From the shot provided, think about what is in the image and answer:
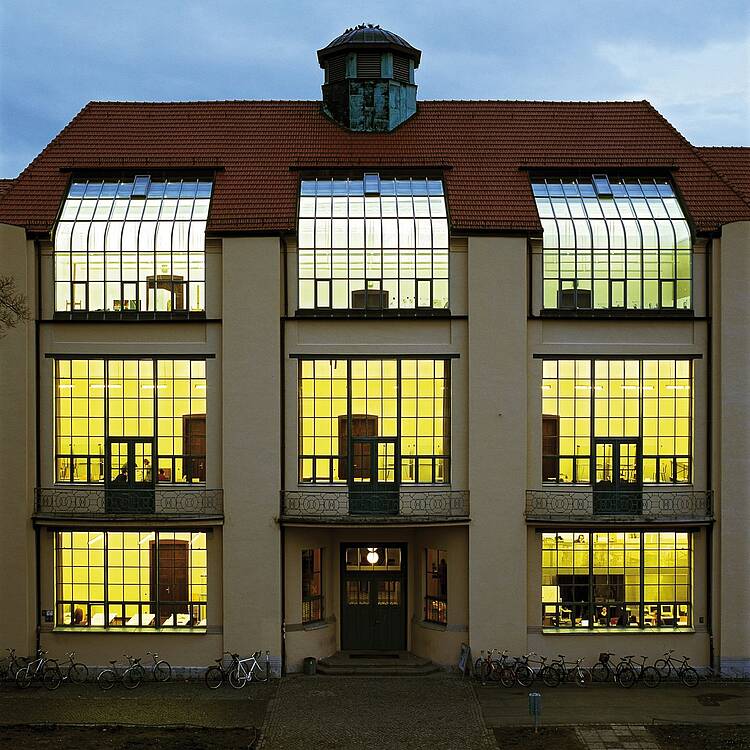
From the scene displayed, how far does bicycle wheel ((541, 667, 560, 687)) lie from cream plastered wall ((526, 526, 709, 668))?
27.8 inches

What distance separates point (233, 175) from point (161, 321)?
206 inches

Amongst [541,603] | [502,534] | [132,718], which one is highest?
[502,534]

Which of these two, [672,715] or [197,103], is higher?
[197,103]

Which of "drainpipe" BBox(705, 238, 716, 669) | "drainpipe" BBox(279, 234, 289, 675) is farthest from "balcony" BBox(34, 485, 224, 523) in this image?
"drainpipe" BBox(705, 238, 716, 669)

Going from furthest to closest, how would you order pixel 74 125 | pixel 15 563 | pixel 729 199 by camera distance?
1. pixel 74 125
2. pixel 729 199
3. pixel 15 563

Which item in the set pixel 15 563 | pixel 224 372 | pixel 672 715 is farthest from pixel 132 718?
pixel 672 715

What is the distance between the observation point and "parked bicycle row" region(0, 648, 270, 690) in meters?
25.0

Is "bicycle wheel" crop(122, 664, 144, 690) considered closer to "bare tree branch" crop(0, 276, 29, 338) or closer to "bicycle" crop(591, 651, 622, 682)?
"bare tree branch" crop(0, 276, 29, 338)

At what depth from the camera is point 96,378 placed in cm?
2655

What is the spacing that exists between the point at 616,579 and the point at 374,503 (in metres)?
7.25

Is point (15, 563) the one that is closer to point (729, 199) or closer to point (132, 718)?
point (132, 718)

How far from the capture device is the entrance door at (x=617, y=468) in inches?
1037

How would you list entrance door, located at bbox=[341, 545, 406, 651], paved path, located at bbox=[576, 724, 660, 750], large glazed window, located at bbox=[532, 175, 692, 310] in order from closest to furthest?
paved path, located at bbox=[576, 724, 660, 750], large glazed window, located at bbox=[532, 175, 692, 310], entrance door, located at bbox=[341, 545, 406, 651]

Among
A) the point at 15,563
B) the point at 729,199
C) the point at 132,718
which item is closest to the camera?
the point at 132,718
